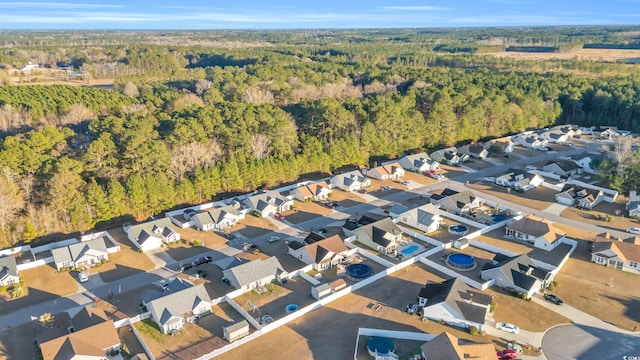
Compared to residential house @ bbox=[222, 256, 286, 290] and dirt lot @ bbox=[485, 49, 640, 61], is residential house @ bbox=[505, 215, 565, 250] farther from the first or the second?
dirt lot @ bbox=[485, 49, 640, 61]

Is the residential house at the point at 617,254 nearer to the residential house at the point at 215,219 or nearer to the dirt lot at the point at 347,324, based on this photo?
the dirt lot at the point at 347,324

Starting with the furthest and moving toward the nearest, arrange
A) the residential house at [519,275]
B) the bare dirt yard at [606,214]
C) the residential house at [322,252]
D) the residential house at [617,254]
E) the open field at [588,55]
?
the open field at [588,55]
the bare dirt yard at [606,214]
the residential house at [322,252]
the residential house at [617,254]
the residential house at [519,275]

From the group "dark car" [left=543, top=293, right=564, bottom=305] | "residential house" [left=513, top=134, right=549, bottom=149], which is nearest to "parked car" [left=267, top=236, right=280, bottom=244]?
"dark car" [left=543, top=293, right=564, bottom=305]

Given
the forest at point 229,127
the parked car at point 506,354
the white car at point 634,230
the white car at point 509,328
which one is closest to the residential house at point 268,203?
the forest at point 229,127

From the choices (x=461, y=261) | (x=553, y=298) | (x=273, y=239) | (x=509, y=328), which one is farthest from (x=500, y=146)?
(x=509, y=328)

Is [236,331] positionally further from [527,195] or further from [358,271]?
[527,195]

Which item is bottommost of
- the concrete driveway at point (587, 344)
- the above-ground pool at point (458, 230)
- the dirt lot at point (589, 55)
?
the concrete driveway at point (587, 344)
